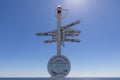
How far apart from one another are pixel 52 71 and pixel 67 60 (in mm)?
598

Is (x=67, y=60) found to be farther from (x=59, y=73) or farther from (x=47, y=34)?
(x=47, y=34)

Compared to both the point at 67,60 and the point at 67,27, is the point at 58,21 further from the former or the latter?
the point at 67,60

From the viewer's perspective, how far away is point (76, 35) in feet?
29.0

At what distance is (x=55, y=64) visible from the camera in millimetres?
8195

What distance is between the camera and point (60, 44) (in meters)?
8.47

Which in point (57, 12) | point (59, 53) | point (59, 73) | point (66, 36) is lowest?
point (59, 73)

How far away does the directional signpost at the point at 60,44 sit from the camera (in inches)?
320

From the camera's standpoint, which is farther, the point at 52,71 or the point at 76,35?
the point at 76,35

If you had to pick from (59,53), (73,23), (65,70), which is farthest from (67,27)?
(65,70)

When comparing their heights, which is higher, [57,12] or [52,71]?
[57,12]

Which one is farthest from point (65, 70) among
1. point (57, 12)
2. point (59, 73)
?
point (57, 12)

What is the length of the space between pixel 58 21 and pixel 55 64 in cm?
145

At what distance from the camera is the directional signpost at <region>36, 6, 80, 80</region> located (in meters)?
8.14

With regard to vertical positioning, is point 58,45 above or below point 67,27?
below
